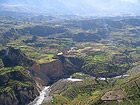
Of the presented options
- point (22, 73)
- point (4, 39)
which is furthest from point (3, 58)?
point (4, 39)

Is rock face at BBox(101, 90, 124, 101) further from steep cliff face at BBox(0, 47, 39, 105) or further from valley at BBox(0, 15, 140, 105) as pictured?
steep cliff face at BBox(0, 47, 39, 105)

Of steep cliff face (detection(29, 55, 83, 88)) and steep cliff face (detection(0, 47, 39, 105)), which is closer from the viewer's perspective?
steep cliff face (detection(0, 47, 39, 105))

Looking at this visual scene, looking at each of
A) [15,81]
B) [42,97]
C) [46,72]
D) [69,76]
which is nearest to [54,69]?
[46,72]

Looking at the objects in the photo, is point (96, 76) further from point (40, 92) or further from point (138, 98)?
point (138, 98)

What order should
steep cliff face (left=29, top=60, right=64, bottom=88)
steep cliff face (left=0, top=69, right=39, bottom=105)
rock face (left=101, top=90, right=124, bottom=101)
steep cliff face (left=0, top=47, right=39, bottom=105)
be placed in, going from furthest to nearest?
steep cliff face (left=29, top=60, right=64, bottom=88) → steep cliff face (left=0, top=47, right=39, bottom=105) → steep cliff face (left=0, top=69, right=39, bottom=105) → rock face (left=101, top=90, right=124, bottom=101)

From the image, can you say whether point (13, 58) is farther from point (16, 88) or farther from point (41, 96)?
point (41, 96)

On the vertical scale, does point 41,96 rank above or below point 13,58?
below

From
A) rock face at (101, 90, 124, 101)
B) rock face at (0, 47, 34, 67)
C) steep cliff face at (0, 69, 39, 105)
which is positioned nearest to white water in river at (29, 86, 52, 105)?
steep cliff face at (0, 69, 39, 105)

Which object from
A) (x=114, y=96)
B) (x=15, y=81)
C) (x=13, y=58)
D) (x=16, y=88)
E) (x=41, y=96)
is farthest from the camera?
(x=13, y=58)

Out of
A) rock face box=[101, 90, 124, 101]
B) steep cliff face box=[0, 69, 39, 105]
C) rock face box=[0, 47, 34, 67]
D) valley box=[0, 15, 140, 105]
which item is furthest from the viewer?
rock face box=[0, 47, 34, 67]

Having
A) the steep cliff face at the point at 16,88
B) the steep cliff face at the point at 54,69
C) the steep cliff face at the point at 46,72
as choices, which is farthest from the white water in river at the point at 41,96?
the steep cliff face at the point at 46,72
